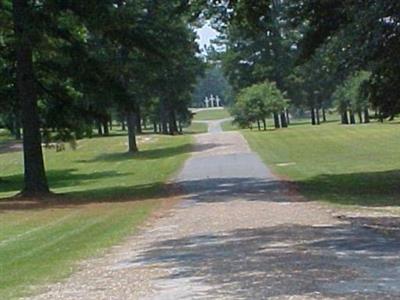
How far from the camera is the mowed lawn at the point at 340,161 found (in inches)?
998

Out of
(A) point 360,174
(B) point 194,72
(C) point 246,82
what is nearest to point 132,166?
Answer: (A) point 360,174

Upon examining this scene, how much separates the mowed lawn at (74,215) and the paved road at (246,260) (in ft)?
2.08

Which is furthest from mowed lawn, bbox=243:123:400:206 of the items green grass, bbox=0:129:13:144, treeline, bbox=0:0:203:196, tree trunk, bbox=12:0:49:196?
green grass, bbox=0:129:13:144

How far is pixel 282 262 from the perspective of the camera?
11.7m

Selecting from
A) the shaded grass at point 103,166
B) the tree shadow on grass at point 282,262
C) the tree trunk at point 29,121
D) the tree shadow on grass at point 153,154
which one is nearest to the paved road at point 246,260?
the tree shadow on grass at point 282,262

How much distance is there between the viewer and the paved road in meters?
9.75

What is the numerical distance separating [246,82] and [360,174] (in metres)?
66.8

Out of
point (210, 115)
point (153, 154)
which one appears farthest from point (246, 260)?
point (210, 115)

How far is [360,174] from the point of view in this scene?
33.9 m

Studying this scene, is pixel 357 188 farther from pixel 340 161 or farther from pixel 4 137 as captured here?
pixel 4 137

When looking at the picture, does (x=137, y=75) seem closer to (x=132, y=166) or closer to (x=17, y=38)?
(x=132, y=166)

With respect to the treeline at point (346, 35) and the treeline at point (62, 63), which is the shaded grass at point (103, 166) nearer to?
the treeline at point (62, 63)

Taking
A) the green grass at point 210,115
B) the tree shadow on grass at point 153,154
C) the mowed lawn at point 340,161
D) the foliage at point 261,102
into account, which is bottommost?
the mowed lawn at point 340,161

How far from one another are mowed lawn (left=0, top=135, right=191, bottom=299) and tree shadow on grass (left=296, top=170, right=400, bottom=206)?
15.4ft
